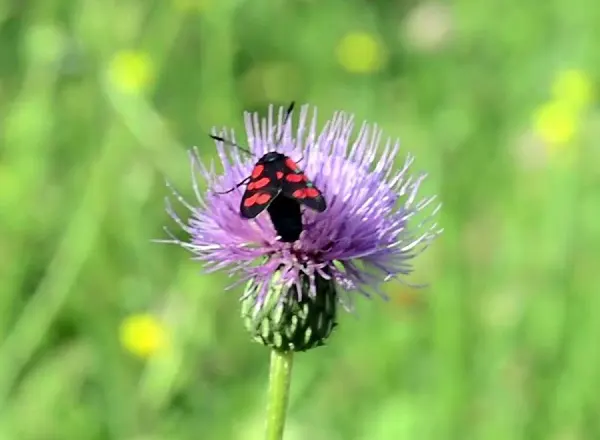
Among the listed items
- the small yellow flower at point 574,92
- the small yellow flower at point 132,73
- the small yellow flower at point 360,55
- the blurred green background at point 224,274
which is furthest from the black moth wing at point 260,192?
the small yellow flower at point 360,55

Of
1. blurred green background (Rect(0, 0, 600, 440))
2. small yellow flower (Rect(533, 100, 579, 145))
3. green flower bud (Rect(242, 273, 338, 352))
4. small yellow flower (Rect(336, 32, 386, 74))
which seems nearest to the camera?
green flower bud (Rect(242, 273, 338, 352))

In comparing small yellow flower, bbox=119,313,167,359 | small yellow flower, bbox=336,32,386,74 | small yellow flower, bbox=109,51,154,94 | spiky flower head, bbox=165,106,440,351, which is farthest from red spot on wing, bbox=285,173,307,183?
small yellow flower, bbox=336,32,386,74

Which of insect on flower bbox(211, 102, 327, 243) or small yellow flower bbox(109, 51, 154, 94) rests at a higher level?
small yellow flower bbox(109, 51, 154, 94)

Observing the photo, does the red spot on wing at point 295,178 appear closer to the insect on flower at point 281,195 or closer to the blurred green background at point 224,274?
the insect on flower at point 281,195

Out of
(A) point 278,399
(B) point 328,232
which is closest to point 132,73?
(B) point 328,232

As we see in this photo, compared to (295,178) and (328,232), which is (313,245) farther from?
(295,178)

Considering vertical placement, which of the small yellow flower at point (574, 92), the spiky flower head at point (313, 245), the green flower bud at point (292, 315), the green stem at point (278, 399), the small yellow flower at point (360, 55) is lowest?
the green stem at point (278, 399)

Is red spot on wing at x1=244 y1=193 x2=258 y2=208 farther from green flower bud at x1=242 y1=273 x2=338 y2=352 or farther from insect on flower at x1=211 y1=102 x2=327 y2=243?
green flower bud at x1=242 y1=273 x2=338 y2=352
